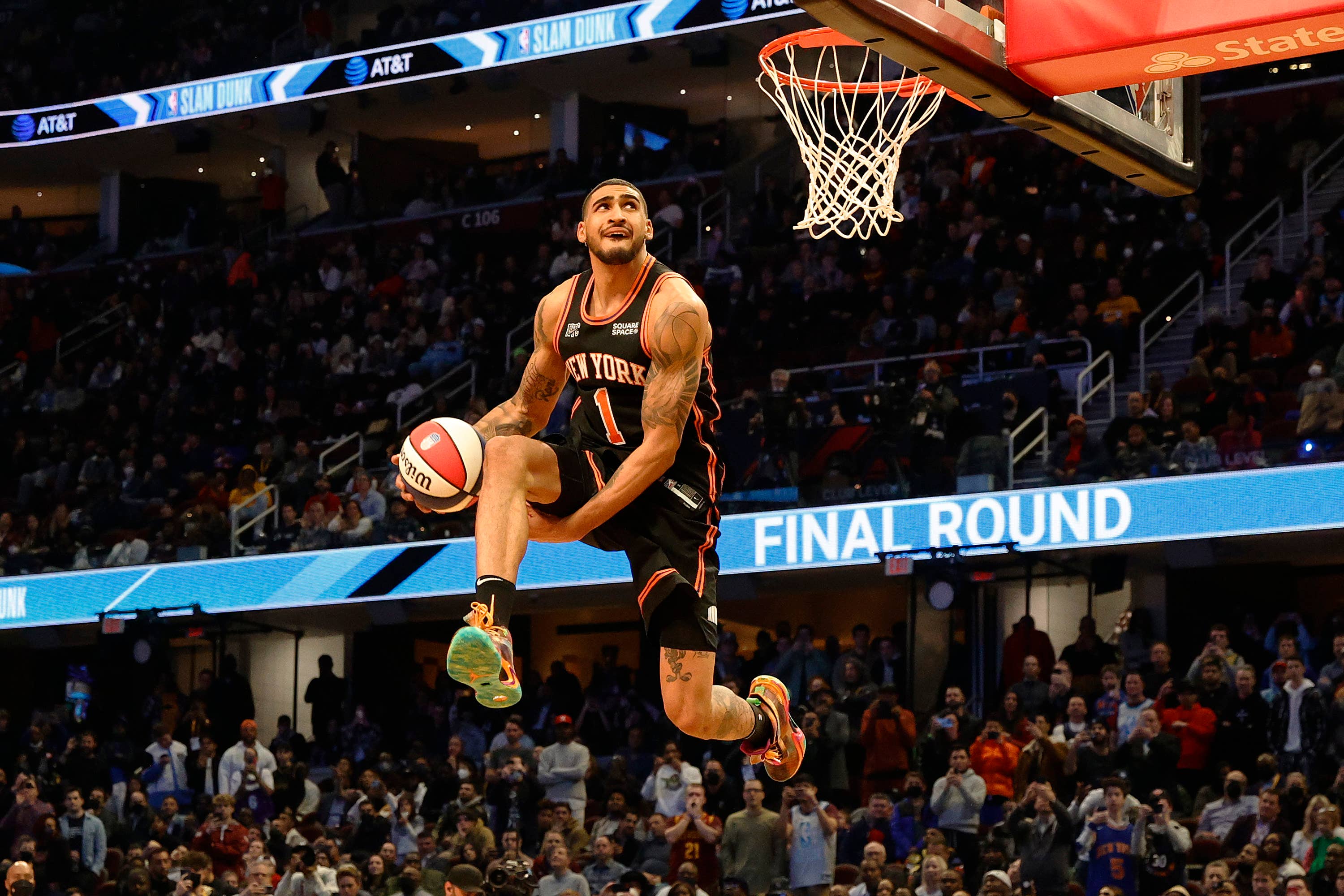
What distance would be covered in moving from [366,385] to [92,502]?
393cm

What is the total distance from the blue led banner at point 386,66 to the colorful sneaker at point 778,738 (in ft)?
54.8

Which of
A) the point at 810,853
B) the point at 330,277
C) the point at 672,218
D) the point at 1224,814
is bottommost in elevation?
the point at 810,853

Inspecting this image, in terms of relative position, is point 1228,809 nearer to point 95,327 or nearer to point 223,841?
point 223,841

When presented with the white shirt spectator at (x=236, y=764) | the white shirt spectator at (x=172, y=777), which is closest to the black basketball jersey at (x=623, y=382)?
the white shirt spectator at (x=236, y=764)

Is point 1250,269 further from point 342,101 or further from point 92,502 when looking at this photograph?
point 342,101

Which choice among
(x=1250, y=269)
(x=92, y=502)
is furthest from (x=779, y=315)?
(x=92, y=502)

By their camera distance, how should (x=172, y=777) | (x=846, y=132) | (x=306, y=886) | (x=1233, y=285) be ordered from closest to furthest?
1. (x=846, y=132)
2. (x=306, y=886)
3. (x=172, y=777)
4. (x=1233, y=285)

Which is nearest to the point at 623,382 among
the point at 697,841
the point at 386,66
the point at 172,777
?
the point at 697,841

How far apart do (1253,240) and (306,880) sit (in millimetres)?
13062

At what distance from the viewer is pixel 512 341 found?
1053 inches

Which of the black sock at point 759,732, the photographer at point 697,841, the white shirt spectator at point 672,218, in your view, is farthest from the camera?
the white shirt spectator at point 672,218

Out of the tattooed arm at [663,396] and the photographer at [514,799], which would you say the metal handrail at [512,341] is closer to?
the photographer at [514,799]

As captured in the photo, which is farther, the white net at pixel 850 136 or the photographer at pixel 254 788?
the photographer at pixel 254 788

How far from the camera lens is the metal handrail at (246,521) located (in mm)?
22719
